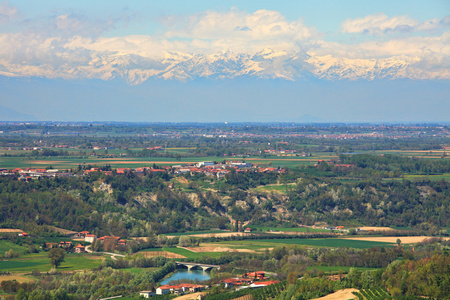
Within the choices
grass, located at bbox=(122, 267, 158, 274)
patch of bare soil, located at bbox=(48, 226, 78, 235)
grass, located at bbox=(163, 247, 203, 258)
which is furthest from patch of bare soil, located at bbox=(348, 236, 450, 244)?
patch of bare soil, located at bbox=(48, 226, 78, 235)

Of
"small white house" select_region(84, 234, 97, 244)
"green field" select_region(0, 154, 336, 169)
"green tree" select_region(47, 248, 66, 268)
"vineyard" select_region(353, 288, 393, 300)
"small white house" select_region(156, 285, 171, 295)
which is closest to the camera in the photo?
"vineyard" select_region(353, 288, 393, 300)

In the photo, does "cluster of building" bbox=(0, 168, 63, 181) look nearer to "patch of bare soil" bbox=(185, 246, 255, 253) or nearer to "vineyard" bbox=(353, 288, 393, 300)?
"patch of bare soil" bbox=(185, 246, 255, 253)

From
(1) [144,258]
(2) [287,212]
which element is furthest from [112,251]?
(2) [287,212]

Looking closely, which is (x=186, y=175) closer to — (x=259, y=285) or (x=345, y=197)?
(x=345, y=197)

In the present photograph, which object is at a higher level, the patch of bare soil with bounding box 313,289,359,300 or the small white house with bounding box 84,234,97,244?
the patch of bare soil with bounding box 313,289,359,300

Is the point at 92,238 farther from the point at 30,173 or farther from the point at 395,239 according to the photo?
the point at 30,173

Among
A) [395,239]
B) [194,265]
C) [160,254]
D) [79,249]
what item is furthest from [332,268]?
[79,249]
